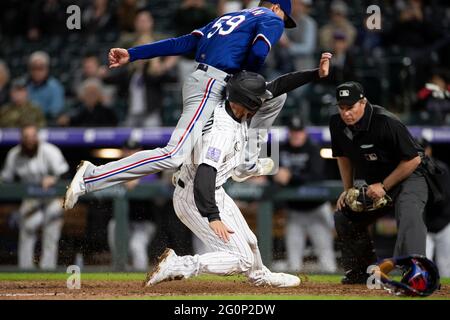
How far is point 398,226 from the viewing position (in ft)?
22.8

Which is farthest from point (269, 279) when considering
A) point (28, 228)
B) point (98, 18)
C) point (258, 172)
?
point (98, 18)

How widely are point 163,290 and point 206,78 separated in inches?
64.7

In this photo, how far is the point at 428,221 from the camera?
9.95 metres

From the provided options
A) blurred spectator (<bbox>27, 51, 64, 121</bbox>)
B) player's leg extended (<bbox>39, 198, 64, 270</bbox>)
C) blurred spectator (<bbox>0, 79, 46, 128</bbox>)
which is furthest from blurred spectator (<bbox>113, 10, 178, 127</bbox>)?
player's leg extended (<bbox>39, 198, 64, 270</bbox>)

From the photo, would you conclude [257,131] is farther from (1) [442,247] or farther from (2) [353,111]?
(1) [442,247]

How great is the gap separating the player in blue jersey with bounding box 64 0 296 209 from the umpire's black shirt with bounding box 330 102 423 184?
1.96ft

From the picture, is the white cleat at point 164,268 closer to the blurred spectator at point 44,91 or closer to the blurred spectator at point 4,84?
the blurred spectator at point 44,91

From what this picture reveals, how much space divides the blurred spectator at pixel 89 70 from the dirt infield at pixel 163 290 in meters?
4.71

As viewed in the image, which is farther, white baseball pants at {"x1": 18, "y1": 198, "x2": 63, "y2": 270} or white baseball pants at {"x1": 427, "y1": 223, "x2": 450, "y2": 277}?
white baseball pants at {"x1": 18, "y1": 198, "x2": 63, "y2": 270}

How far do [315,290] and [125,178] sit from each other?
166 centimetres

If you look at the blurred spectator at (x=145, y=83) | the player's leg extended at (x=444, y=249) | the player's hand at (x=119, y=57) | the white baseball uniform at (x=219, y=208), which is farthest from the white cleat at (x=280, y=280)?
the blurred spectator at (x=145, y=83)

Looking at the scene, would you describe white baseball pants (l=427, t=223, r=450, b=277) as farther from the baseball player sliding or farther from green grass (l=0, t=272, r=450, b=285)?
the baseball player sliding

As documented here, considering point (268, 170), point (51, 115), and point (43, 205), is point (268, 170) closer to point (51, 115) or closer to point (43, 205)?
point (43, 205)

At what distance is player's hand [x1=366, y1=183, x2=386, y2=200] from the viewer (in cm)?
702
